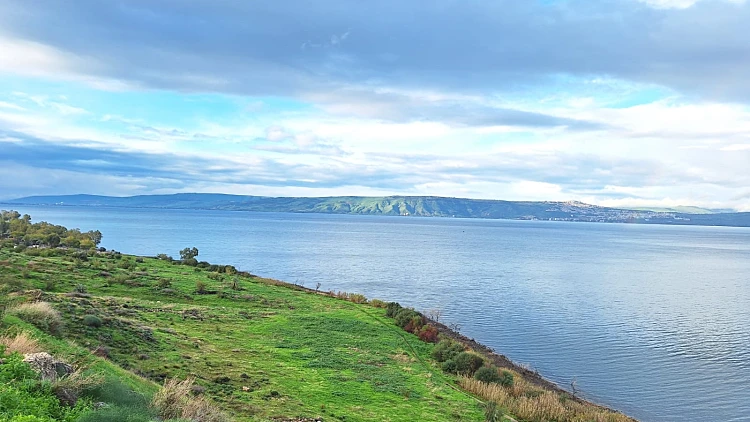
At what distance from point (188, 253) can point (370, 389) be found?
71.0 meters

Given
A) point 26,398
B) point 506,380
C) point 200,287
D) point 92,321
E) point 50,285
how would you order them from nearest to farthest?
point 26,398
point 92,321
point 506,380
point 50,285
point 200,287

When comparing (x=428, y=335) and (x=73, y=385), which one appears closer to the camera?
(x=73, y=385)

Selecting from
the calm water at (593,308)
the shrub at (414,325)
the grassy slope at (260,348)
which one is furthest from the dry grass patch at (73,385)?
the calm water at (593,308)

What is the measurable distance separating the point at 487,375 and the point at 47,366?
2586 centimetres

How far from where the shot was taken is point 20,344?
15492 mm

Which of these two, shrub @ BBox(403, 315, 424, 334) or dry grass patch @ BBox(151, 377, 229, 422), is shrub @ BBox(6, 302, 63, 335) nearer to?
dry grass patch @ BBox(151, 377, 229, 422)

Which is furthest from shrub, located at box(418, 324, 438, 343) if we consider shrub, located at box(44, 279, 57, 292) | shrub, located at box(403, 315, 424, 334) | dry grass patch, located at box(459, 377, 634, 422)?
shrub, located at box(44, 279, 57, 292)

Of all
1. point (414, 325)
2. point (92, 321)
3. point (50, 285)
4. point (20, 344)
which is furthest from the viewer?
point (414, 325)

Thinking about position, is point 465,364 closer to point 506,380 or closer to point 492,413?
point 506,380

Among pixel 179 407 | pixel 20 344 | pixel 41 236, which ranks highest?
pixel 20 344

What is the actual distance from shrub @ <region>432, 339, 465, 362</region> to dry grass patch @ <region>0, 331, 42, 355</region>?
26650 mm

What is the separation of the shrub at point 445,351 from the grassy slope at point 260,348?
103cm

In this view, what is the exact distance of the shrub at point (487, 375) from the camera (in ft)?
106

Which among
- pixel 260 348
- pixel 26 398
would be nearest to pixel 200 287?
pixel 260 348
